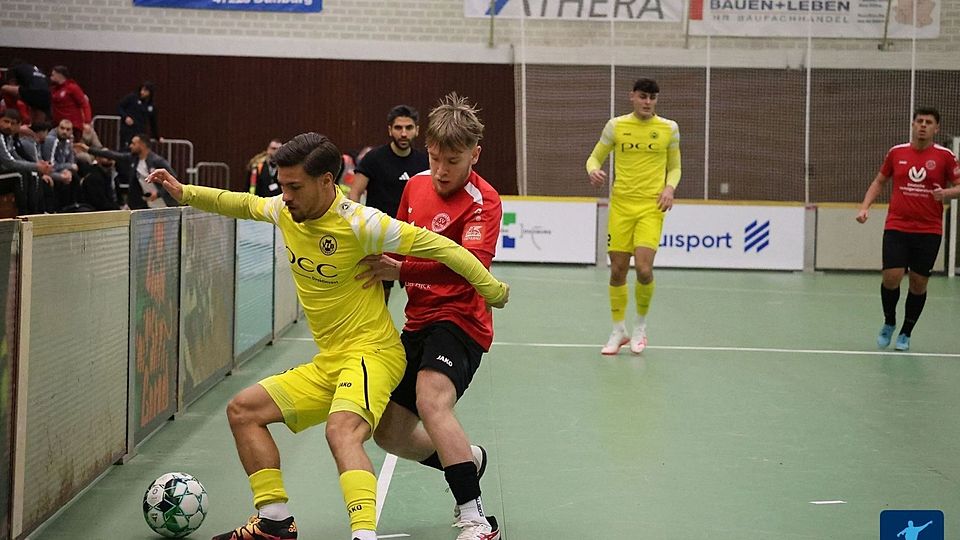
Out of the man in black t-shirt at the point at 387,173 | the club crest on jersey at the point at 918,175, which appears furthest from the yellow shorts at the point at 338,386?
the club crest on jersey at the point at 918,175

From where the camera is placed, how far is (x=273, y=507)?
4.07 metres

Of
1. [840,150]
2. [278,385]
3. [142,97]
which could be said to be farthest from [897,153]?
[142,97]

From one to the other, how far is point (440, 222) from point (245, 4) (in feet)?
63.3

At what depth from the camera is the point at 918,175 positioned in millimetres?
9984

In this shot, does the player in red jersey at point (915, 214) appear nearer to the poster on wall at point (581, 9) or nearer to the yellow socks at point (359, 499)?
the yellow socks at point (359, 499)

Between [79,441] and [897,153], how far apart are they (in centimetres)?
780

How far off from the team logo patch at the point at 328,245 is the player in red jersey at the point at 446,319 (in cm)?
16

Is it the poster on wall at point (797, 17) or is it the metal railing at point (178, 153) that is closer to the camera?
the poster on wall at point (797, 17)

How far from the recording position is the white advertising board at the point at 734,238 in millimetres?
18844

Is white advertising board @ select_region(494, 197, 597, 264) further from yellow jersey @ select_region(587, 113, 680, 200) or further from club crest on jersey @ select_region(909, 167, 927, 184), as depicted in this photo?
yellow jersey @ select_region(587, 113, 680, 200)

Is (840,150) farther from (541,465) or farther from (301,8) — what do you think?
(541,465)

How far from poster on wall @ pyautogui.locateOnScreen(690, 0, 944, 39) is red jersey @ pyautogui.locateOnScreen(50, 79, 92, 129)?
1149cm

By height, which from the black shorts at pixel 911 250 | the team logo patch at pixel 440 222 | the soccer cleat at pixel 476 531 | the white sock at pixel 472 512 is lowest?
the soccer cleat at pixel 476 531

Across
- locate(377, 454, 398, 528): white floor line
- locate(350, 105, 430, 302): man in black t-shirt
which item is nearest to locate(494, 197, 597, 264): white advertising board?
locate(350, 105, 430, 302): man in black t-shirt
